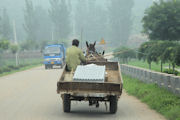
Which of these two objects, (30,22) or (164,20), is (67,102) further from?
(30,22)

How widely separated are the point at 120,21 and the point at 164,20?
8631 cm

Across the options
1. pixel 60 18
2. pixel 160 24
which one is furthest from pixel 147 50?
pixel 60 18

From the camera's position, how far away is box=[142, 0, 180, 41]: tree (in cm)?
3006

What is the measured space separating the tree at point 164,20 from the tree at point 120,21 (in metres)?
81.3

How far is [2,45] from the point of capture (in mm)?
52062

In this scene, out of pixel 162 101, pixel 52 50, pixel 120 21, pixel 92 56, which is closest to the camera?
pixel 162 101

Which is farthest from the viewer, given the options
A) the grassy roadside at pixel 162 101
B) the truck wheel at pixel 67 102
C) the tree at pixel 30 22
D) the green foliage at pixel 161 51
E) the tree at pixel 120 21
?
the tree at pixel 120 21

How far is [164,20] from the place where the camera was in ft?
99.1

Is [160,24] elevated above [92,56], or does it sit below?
above

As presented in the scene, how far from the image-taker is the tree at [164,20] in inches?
1184

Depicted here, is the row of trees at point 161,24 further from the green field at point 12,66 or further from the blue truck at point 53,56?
the green field at point 12,66

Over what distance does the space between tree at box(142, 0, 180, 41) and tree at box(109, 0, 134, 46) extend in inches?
3199

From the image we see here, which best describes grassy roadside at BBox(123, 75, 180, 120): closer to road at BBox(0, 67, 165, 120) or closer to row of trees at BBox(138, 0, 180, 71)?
road at BBox(0, 67, 165, 120)

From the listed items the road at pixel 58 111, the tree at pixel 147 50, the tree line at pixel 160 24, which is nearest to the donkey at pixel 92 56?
the road at pixel 58 111
